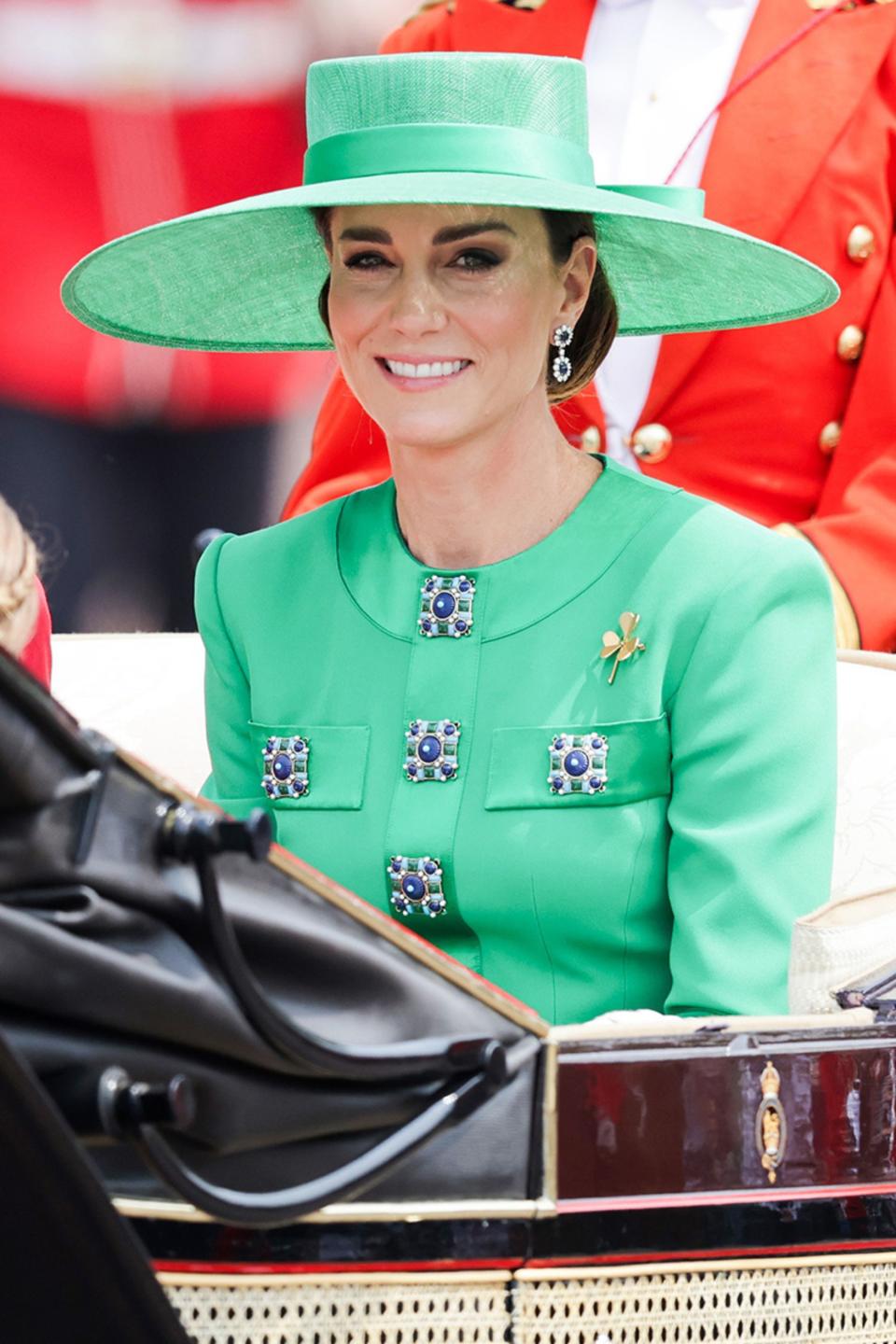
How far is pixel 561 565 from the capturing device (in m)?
1.61

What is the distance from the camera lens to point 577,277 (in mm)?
1665

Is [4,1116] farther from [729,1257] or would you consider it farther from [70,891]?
[729,1257]

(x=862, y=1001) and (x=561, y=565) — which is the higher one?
(x=561, y=565)

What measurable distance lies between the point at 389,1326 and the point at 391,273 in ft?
2.89

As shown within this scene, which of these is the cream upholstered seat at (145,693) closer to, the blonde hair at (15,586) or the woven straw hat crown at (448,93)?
the blonde hair at (15,586)

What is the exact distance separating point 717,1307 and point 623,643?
2.00 ft

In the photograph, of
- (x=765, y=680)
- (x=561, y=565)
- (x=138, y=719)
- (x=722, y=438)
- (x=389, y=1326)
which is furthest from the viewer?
(x=722, y=438)

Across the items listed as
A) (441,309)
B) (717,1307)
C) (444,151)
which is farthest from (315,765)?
(717,1307)

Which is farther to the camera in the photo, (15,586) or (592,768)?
(15,586)

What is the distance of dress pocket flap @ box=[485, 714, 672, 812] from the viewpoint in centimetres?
151

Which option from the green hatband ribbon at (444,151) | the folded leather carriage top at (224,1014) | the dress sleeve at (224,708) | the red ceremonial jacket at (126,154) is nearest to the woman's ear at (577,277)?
the green hatband ribbon at (444,151)

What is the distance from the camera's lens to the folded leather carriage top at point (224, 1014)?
31.9 inches

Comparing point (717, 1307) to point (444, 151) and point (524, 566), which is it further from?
point (444, 151)

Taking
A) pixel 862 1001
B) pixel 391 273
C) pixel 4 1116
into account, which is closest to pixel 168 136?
pixel 391 273
